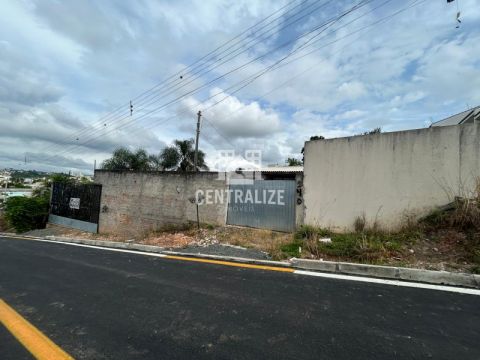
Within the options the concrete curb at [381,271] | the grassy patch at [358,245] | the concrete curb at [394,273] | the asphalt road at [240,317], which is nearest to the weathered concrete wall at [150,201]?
the grassy patch at [358,245]

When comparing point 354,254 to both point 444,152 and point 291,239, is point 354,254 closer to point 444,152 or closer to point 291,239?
point 291,239

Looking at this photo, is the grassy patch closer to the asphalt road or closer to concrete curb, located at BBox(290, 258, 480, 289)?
concrete curb, located at BBox(290, 258, 480, 289)

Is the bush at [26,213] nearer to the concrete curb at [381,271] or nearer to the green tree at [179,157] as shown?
the green tree at [179,157]

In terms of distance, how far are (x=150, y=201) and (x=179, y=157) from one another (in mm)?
12464

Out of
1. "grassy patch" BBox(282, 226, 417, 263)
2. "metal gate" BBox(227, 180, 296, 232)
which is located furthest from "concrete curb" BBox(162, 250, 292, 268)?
"metal gate" BBox(227, 180, 296, 232)

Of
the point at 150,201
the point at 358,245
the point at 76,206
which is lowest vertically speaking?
the point at 76,206

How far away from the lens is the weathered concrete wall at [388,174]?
6105mm

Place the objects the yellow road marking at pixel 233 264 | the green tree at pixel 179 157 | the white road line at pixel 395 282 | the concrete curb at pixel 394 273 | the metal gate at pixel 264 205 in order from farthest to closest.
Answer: the green tree at pixel 179 157 < the metal gate at pixel 264 205 < the yellow road marking at pixel 233 264 < the concrete curb at pixel 394 273 < the white road line at pixel 395 282

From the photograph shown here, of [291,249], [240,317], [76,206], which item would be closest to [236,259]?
[291,249]

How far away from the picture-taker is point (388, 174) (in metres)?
6.87

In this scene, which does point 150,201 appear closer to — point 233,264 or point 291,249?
point 233,264

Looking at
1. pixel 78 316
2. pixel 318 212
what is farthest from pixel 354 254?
Result: pixel 78 316

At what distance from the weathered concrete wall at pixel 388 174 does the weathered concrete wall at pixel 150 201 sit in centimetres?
378

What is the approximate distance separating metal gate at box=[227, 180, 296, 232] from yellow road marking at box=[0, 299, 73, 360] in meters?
6.79
